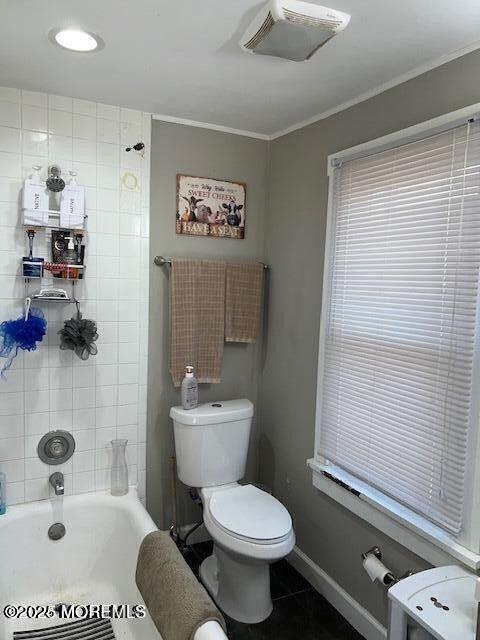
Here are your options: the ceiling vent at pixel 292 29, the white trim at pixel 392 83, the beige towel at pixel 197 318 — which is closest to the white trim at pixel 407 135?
the white trim at pixel 392 83

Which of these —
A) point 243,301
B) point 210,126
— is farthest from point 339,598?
point 210,126

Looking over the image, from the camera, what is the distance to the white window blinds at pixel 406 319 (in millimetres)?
1612

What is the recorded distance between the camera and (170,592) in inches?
66.4

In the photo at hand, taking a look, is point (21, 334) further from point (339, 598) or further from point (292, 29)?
point (339, 598)

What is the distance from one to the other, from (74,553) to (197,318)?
1.32m

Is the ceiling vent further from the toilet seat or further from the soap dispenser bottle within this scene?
the toilet seat

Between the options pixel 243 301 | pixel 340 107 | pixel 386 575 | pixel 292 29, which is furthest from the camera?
pixel 243 301

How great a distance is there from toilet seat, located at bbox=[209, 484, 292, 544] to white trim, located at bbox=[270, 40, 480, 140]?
1.91m

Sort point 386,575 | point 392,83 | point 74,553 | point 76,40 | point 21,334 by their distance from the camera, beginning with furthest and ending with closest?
1. point 74,553
2. point 21,334
3. point 392,83
4. point 386,575
5. point 76,40

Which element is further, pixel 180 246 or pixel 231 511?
pixel 180 246

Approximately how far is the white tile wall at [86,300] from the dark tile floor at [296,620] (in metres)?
0.87

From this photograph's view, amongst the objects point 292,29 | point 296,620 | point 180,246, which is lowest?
point 296,620

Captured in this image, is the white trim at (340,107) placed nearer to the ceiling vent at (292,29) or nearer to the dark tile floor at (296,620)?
the ceiling vent at (292,29)

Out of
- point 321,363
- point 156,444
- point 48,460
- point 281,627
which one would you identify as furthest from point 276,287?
point 281,627
